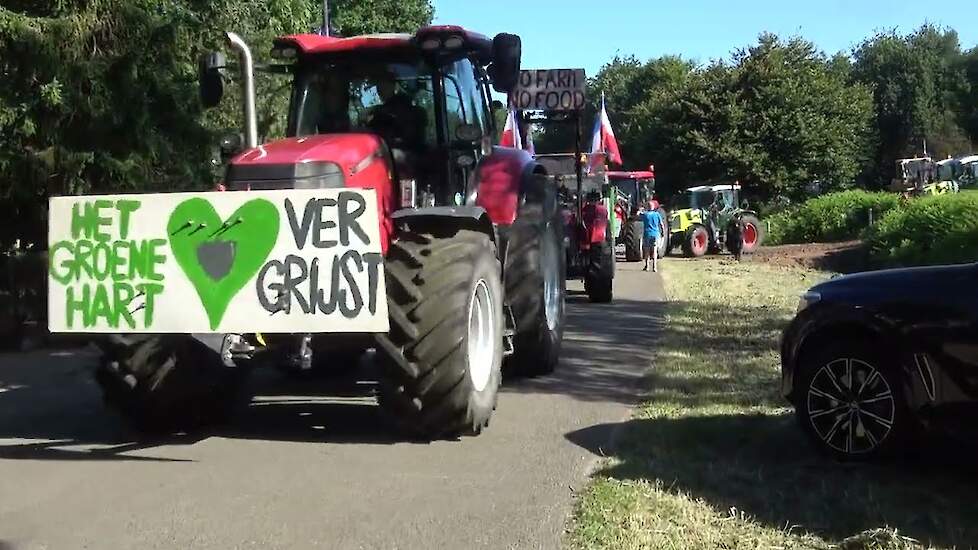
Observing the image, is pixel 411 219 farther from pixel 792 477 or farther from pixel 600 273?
pixel 600 273

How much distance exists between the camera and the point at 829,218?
1576 inches

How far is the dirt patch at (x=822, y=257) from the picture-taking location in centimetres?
2602

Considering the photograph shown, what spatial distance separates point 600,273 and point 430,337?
10532 mm

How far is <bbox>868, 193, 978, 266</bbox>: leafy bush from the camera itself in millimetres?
20531

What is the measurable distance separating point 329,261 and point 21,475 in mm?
2203

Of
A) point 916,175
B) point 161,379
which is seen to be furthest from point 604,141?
point 916,175

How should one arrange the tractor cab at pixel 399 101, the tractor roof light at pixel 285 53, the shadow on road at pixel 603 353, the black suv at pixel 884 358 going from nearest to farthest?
the black suv at pixel 884 358, the tractor cab at pixel 399 101, the tractor roof light at pixel 285 53, the shadow on road at pixel 603 353

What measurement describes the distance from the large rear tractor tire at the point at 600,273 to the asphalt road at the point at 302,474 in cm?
725

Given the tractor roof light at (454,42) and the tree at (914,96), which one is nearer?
the tractor roof light at (454,42)

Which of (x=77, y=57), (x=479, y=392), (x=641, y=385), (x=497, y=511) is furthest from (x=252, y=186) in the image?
(x=77, y=57)

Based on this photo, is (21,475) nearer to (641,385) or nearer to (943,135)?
(641,385)

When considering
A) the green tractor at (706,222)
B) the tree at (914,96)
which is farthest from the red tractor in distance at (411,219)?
the tree at (914,96)

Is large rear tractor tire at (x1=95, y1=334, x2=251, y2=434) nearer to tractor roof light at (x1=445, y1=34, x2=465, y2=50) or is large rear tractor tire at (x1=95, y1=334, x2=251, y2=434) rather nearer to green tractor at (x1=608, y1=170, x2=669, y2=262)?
tractor roof light at (x1=445, y1=34, x2=465, y2=50)

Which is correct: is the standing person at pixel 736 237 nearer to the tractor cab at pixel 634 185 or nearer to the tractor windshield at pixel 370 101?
the tractor cab at pixel 634 185
